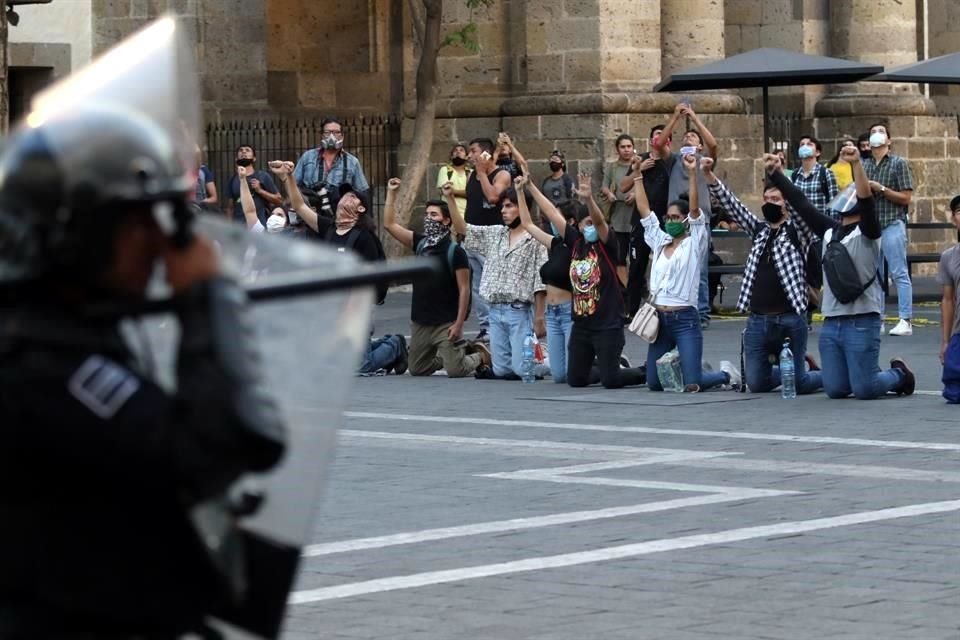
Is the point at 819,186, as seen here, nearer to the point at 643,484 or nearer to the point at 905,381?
the point at 905,381

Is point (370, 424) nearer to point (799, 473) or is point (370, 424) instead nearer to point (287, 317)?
point (799, 473)

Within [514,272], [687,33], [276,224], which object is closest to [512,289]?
[514,272]

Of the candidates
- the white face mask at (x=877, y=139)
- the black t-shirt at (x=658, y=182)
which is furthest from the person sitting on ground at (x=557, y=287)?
the white face mask at (x=877, y=139)

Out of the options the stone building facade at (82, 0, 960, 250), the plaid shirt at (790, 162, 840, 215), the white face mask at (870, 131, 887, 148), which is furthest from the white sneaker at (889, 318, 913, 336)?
the stone building facade at (82, 0, 960, 250)

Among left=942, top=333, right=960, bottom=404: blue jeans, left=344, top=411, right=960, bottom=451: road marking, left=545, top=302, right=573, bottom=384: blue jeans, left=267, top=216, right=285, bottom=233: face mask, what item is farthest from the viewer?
left=267, top=216, right=285, bottom=233: face mask

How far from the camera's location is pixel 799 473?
11.6 metres

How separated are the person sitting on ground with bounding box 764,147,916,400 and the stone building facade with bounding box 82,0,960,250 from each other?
11.8m

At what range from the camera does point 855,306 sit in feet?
50.6

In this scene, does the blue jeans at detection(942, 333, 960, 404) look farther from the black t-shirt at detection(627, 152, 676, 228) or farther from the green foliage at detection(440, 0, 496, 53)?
the green foliage at detection(440, 0, 496, 53)

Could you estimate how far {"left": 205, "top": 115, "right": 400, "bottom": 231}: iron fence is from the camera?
30.2 meters

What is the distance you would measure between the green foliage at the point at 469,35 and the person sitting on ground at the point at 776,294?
11596 mm

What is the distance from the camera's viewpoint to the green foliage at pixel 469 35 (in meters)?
27.2

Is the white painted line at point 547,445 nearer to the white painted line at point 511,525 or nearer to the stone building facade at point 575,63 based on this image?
the white painted line at point 511,525

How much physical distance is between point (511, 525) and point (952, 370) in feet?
18.7
